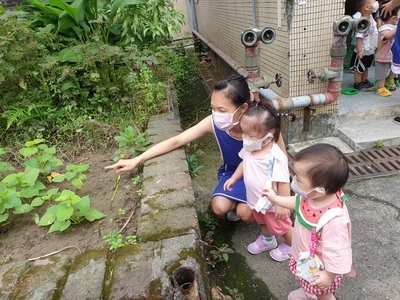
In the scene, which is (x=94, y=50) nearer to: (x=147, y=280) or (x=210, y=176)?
(x=210, y=176)

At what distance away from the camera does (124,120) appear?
10.7 ft

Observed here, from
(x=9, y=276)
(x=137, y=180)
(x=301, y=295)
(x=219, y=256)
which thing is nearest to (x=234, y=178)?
(x=219, y=256)

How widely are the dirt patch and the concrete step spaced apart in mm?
2271

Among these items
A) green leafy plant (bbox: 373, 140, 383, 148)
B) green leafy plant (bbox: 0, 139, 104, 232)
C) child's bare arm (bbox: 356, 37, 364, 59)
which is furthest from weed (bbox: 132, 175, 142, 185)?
child's bare arm (bbox: 356, 37, 364, 59)

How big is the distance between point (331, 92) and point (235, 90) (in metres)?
1.60

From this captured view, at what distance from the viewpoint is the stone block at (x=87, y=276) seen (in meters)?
1.33

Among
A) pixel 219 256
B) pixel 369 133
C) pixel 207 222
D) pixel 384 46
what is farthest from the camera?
pixel 384 46

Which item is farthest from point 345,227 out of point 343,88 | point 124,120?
point 343,88

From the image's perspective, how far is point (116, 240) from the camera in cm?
167

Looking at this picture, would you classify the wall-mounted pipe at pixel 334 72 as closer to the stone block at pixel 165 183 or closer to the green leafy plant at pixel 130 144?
the green leafy plant at pixel 130 144

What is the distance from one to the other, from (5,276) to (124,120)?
200cm

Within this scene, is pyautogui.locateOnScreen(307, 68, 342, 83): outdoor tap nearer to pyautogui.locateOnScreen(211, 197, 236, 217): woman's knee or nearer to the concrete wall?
the concrete wall

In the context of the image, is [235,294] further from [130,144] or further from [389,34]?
[389,34]

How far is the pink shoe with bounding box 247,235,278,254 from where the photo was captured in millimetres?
2252
